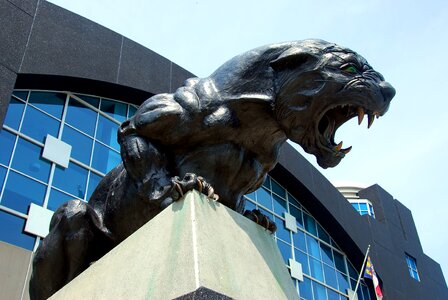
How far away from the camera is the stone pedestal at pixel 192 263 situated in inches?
93.7

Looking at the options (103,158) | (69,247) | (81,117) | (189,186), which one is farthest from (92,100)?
(189,186)

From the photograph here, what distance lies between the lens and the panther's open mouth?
3.33m

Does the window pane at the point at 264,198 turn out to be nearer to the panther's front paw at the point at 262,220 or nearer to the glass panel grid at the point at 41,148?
the glass panel grid at the point at 41,148

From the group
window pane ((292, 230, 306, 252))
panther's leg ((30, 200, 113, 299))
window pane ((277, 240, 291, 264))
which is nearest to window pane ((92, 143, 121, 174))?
window pane ((277, 240, 291, 264))

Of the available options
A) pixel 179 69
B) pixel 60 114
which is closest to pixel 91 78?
pixel 60 114

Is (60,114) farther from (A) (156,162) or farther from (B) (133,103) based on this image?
(A) (156,162)

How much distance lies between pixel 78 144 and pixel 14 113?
6.21 ft

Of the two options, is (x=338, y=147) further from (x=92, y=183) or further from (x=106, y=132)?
(x=106, y=132)

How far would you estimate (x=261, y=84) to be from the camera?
11.5 ft

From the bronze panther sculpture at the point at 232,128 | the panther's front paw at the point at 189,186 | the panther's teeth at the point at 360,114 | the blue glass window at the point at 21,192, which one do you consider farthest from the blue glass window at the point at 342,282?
the panther's front paw at the point at 189,186

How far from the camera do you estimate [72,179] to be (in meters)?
14.0

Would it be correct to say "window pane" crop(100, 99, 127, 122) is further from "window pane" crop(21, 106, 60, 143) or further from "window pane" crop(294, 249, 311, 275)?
"window pane" crop(294, 249, 311, 275)

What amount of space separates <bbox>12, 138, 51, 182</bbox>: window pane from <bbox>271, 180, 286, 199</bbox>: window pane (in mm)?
10625

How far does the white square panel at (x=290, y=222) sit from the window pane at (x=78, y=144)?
31.2 ft
